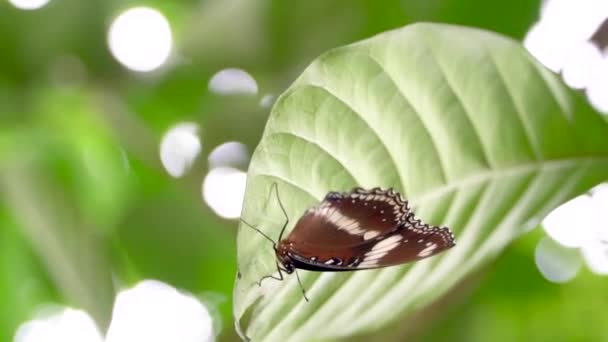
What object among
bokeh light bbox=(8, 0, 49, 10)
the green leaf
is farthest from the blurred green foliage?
the green leaf

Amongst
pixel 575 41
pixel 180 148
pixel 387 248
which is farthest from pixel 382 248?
pixel 180 148

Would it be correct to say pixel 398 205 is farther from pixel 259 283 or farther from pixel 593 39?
pixel 593 39

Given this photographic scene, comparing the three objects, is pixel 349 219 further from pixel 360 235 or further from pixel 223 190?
pixel 223 190

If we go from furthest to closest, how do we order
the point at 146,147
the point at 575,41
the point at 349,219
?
the point at 146,147
the point at 575,41
the point at 349,219

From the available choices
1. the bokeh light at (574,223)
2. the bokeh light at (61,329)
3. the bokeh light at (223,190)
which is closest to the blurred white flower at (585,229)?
the bokeh light at (574,223)

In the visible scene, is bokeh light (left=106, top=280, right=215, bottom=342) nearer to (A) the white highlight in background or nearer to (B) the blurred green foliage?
(B) the blurred green foliage

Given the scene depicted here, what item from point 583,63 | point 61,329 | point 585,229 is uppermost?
point 583,63
